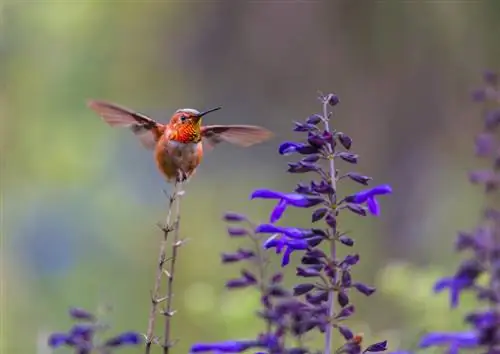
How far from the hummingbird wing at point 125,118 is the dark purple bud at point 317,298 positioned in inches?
38.8

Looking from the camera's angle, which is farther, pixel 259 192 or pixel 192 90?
pixel 192 90

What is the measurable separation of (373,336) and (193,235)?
2.37m

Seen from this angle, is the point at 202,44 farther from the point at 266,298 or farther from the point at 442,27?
the point at 266,298

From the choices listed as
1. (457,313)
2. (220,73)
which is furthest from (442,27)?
(457,313)

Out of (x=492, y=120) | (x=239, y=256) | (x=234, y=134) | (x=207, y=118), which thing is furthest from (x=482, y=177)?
(x=207, y=118)

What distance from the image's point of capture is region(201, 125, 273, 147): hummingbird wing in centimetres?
227

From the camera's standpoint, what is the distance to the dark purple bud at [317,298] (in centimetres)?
128

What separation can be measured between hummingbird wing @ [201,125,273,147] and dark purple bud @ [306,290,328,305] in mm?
962

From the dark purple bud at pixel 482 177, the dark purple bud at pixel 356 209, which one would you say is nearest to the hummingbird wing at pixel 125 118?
the dark purple bud at pixel 356 209

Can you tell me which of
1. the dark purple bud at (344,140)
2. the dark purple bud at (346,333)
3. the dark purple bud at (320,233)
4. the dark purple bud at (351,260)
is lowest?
the dark purple bud at (346,333)

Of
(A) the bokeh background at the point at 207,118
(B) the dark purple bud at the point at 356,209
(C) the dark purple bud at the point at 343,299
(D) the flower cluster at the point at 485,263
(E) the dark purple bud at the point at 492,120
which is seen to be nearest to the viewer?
(D) the flower cluster at the point at 485,263

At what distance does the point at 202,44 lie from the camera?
5.18 meters

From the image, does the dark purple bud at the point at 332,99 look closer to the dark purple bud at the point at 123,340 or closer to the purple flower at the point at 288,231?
the purple flower at the point at 288,231

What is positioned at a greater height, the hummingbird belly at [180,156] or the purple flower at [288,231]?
the hummingbird belly at [180,156]
